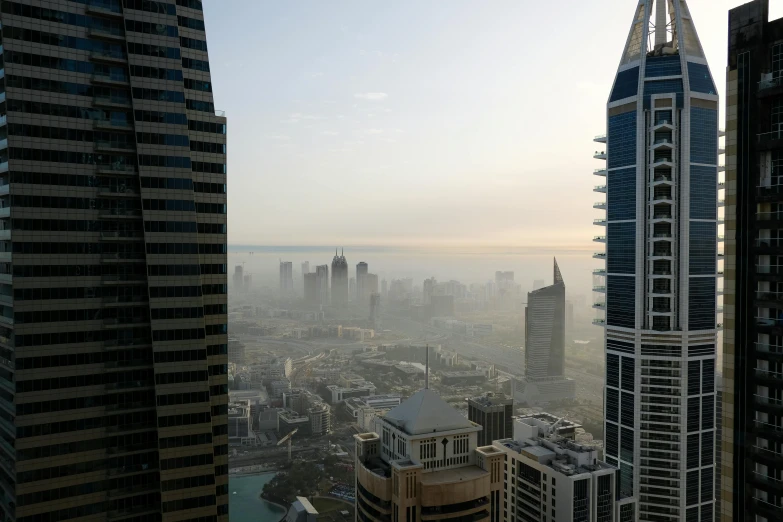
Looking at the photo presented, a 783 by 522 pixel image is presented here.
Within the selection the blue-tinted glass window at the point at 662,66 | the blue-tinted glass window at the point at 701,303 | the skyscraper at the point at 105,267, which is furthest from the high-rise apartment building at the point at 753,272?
the blue-tinted glass window at the point at 662,66

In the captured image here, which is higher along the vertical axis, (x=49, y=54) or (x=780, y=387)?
(x=49, y=54)

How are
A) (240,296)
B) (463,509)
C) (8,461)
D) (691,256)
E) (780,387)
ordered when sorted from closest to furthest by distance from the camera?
(780,387) < (8,461) < (463,509) < (691,256) < (240,296)

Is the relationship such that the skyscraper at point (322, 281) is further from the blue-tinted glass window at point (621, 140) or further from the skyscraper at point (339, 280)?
the blue-tinted glass window at point (621, 140)

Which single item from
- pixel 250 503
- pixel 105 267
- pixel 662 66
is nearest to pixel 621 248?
pixel 662 66

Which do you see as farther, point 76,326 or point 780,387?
point 76,326

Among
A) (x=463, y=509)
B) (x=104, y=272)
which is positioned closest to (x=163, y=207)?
(x=104, y=272)

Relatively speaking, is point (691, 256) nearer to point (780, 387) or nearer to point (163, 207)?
point (780, 387)

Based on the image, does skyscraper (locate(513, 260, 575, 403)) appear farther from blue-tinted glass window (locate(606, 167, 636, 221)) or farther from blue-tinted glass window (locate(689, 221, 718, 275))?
blue-tinted glass window (locate(689, 221, 718, 275))
